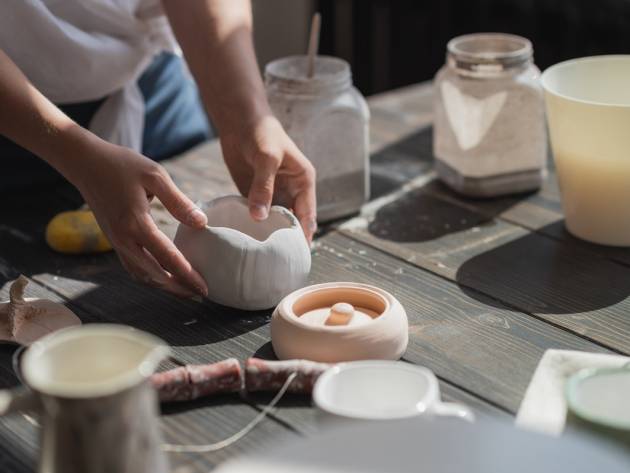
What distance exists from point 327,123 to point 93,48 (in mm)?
361

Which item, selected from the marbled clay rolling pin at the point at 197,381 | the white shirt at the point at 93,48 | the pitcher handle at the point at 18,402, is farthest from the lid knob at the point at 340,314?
the white shirt at the point at 93,48

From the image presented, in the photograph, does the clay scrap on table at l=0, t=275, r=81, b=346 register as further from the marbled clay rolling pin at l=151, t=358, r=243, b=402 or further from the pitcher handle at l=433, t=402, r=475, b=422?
the pitcher handle at l=433, t=402, r=475, b=422

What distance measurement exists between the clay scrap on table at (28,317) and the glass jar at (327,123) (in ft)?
1.35

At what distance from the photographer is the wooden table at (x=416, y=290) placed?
878mm

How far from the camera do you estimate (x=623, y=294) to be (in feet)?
3.60

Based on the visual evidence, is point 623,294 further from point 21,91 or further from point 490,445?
point 21,91

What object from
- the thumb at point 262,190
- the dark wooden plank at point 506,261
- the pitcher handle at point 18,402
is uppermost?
the pitcher handle at point 18,402

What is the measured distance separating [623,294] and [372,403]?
1.49ft

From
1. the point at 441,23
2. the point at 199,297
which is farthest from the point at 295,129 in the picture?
the point at 441,23

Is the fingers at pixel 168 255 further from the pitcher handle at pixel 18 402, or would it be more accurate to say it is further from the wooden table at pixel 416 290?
the pitcher handle at pixel 18 402

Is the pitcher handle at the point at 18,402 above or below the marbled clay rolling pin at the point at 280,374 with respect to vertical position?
above

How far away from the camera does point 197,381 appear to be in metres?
0.89

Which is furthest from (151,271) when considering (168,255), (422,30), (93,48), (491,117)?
(422,30)

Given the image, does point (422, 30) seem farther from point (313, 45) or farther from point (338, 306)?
point (338, 306)
